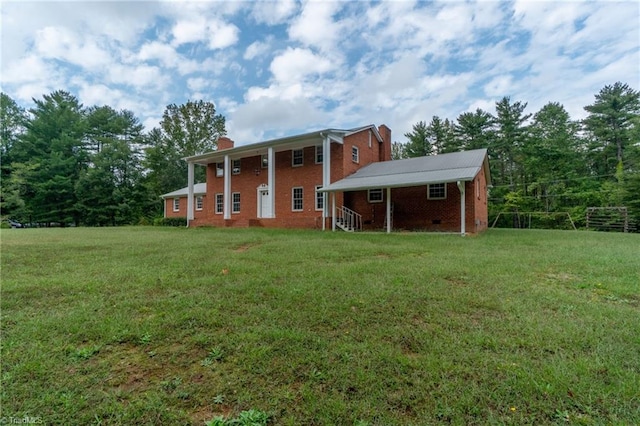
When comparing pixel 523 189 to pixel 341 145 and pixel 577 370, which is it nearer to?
pixel 341 145

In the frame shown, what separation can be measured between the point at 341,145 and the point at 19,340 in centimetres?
1676

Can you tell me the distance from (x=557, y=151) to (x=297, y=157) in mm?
24650

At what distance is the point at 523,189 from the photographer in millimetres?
30609

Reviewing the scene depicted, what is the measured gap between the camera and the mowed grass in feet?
6.82

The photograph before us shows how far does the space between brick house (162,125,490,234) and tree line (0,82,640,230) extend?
39.4ft

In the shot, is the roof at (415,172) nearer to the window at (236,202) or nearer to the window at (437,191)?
the window at (437,191)

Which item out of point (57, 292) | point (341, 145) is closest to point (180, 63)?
point (341, 145)

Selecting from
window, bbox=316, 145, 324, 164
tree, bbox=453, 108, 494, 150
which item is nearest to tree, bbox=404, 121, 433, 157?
tree, bbox=453, 108, 494, 150

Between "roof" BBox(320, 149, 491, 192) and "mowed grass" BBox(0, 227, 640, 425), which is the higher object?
"roof" BBox(320, 149, 491, 192)

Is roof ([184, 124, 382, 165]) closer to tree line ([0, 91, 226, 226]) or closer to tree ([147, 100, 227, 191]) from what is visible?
tree line ([0, 91, 226, 226])

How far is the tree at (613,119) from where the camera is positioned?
27.3 m

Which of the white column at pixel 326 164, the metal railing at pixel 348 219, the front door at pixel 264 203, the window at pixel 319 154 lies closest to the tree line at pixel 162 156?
the metal railing at pixel 348 219

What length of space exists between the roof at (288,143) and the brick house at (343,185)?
58 mm

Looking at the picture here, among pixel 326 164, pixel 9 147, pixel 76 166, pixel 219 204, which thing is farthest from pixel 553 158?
pixel 9 147
